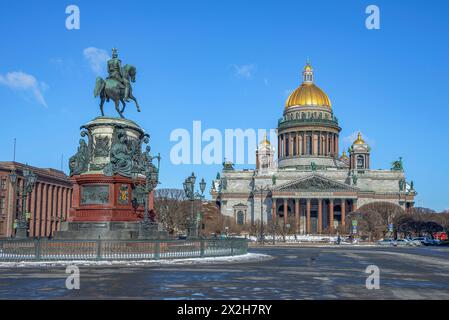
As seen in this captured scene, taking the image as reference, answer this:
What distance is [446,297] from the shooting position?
1591cm

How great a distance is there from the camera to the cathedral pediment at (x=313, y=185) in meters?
141

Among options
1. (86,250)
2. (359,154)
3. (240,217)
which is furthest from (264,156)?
(86,250)

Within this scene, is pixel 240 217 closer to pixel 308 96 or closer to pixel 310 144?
pixel 310 144

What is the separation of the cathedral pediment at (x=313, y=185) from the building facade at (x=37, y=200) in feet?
174

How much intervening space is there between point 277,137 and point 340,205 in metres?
30.6

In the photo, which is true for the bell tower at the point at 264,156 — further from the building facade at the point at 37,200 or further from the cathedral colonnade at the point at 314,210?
the building facade at the point at 37,200

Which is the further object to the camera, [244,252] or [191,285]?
[244,252]

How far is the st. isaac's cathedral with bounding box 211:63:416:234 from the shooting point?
141250 mm

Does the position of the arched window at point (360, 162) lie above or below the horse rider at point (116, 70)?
above

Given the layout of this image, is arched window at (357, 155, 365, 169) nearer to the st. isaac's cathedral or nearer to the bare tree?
the st. isaac's cathedral

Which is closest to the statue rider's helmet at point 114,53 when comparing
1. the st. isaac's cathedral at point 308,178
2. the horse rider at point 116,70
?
the horse rider at point 116,70
